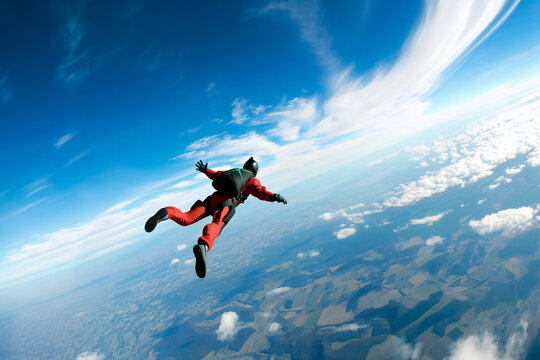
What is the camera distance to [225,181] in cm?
388

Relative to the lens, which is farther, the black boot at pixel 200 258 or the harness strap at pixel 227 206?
the harness strap at pixel 227 206

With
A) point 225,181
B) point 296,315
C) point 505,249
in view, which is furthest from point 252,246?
point 225,181

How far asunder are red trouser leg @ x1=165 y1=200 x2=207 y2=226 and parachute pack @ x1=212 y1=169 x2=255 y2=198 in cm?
50

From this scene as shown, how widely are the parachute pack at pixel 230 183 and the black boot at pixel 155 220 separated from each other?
1.02 meters

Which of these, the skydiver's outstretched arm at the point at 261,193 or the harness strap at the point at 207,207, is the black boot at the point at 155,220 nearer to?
the harness strap at the point at 207,207

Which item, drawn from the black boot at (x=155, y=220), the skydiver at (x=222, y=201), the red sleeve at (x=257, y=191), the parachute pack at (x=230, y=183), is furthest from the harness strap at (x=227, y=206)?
the black boot at (x=155, y=220)

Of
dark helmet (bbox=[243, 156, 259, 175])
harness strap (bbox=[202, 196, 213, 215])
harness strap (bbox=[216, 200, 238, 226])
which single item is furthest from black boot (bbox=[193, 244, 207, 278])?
dark helmet (bbox=[243, 156, 259, 175])

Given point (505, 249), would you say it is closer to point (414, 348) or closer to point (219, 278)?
point (414, 348)

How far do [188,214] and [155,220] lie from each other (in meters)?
0.69

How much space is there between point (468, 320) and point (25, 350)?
23843 cm

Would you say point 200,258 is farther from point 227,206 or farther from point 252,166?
point 252,166

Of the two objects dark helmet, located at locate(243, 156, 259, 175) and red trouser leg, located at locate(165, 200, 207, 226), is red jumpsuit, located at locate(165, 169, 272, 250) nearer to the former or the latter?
red trouser leg, located at locate(165, 200, 207, 226)

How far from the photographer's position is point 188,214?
3713 millimetres

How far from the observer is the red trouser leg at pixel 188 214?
338 centimetres
